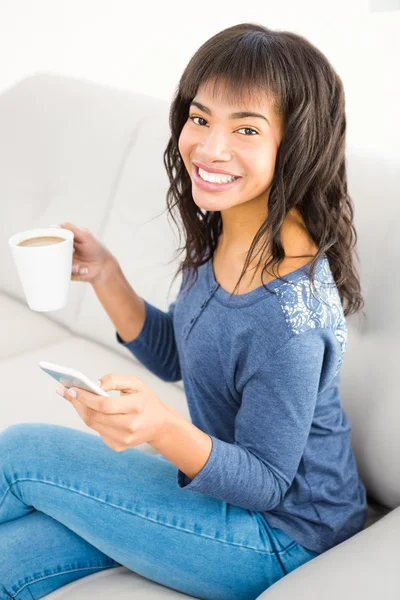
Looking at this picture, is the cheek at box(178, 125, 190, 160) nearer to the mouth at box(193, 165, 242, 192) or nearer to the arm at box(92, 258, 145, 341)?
the mouth at box(193, 165, 242, 192)

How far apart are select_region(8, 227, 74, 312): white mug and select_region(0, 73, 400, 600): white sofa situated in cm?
37

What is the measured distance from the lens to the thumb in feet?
2.87

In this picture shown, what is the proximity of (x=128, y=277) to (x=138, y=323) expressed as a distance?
33cm

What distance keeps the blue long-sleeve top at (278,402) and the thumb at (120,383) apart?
15cm

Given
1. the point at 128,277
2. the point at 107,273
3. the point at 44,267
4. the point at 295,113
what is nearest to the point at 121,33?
the point at 128,277

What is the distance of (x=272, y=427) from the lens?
0.97 m

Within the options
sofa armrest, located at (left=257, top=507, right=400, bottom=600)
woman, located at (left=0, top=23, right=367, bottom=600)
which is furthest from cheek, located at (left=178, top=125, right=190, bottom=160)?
sofa armrest, located at (left=257, top=507, right=400, bottom=600)

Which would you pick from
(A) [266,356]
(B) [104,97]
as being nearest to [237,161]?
(A) [266,356]

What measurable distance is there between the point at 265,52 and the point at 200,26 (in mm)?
1803

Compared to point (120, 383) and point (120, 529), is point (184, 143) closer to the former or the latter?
point (120, 383)

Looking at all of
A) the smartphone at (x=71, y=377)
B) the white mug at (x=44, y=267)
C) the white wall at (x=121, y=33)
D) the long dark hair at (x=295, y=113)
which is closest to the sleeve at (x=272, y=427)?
the long dark hair at (x=295, y=113)

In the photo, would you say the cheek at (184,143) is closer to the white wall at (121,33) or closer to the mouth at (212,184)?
the mouth at (212,184)

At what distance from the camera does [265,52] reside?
3.13ft

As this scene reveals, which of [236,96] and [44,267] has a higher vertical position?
[236,96]
